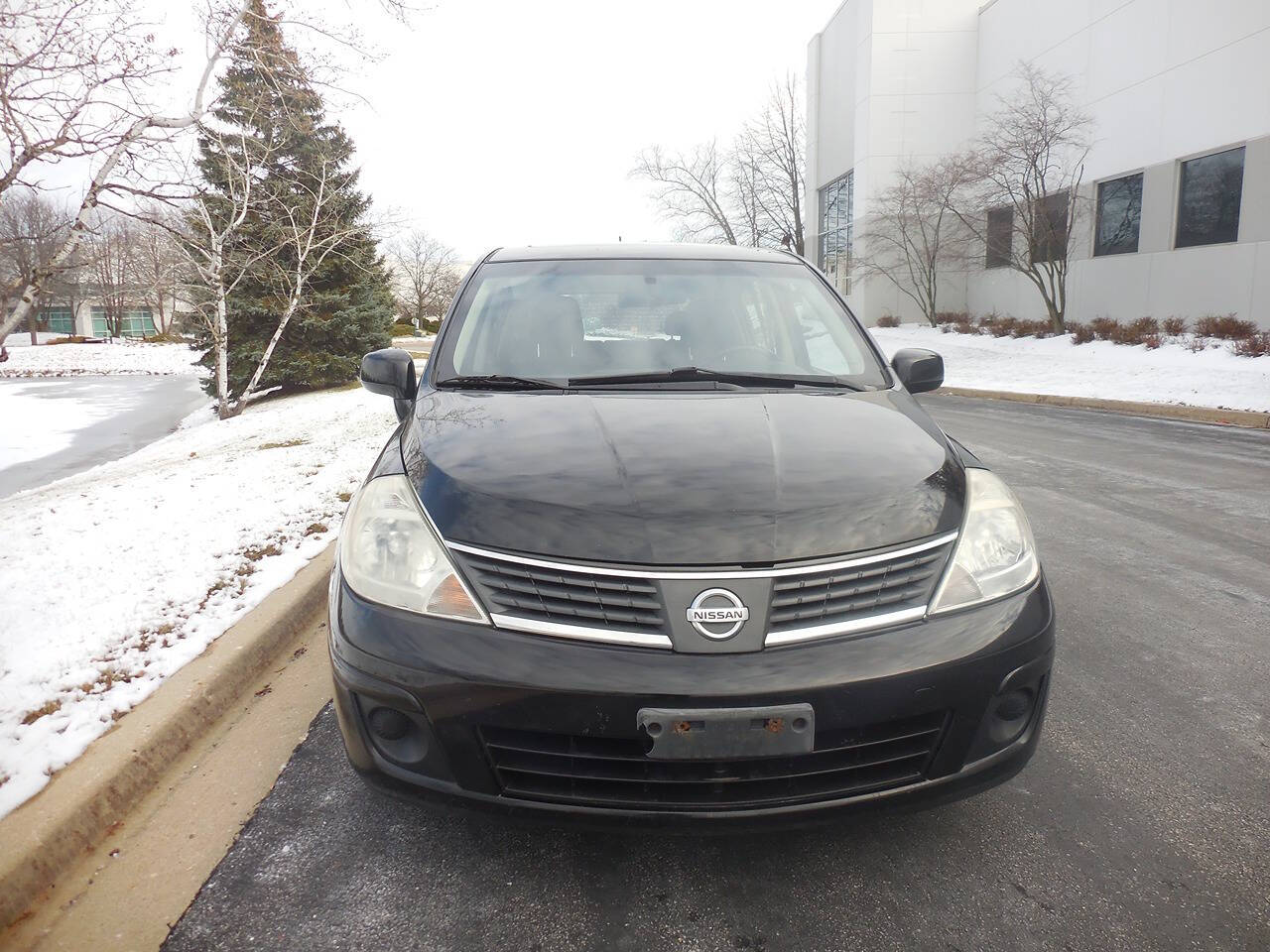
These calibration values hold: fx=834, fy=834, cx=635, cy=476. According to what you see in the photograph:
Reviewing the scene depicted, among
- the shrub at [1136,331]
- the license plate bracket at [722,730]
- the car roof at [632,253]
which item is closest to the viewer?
the license plate bracket at [722,730]

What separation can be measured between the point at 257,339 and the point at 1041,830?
2176 centimetres

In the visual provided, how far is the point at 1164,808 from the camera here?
7.66 feet

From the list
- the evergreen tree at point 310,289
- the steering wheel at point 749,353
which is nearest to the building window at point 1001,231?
the evergreen tree at point 310,289

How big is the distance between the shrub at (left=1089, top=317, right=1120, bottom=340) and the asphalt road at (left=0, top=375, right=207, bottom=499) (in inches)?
842

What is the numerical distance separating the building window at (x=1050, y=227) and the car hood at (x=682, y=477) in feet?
76.6

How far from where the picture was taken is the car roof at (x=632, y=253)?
3650 millimetres

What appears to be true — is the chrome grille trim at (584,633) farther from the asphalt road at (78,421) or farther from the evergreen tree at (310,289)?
the evergreen tree at (310,289)

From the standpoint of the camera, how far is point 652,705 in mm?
1766

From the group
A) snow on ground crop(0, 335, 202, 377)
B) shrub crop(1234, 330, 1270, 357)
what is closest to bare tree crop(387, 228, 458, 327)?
snow on ground crop(0, 335, 202, 377)

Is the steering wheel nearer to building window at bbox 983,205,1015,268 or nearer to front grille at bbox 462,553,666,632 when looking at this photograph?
front grille at bbox 462,553,666,632

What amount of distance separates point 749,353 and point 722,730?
1.73 m

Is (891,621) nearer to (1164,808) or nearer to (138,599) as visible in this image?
(1164,808)

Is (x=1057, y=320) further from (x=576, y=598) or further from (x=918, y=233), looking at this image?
(x=576, y=598)

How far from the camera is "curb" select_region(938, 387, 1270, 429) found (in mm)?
10945
